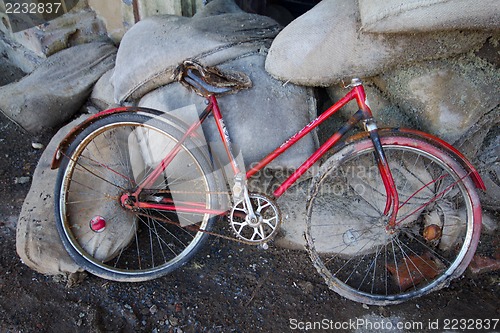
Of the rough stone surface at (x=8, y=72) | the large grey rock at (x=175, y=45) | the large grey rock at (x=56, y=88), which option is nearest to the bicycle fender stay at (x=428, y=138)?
Result: the large grey rock at (x=175, y=45)

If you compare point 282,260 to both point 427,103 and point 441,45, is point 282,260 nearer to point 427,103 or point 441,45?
point 427,103

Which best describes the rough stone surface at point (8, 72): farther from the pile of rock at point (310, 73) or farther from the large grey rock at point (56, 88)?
→ the pile of rock at point (310, 73)

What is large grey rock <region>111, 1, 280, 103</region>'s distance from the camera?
258 cm

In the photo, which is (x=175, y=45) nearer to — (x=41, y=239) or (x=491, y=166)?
(x=41, y=239)

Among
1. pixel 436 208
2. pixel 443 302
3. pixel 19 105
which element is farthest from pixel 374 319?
pixel 19 105

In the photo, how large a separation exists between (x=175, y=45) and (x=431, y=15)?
54.5 inches

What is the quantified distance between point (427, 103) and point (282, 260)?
1225mm

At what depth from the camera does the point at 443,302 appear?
8.24 ft

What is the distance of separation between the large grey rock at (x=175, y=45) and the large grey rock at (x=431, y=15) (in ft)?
2.73

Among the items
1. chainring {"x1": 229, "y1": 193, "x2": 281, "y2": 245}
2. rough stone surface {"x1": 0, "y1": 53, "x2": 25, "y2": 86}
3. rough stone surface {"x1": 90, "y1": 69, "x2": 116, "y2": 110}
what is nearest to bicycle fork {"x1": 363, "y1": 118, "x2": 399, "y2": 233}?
chainring {"x1": 229, "y1": 193, "x2": 281, "y2": 245}

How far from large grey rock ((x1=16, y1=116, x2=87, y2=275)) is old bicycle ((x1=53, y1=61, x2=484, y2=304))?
0.11 m

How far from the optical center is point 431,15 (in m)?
1.94

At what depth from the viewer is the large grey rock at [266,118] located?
242cm

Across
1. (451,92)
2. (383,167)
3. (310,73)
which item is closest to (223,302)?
(383,167)
